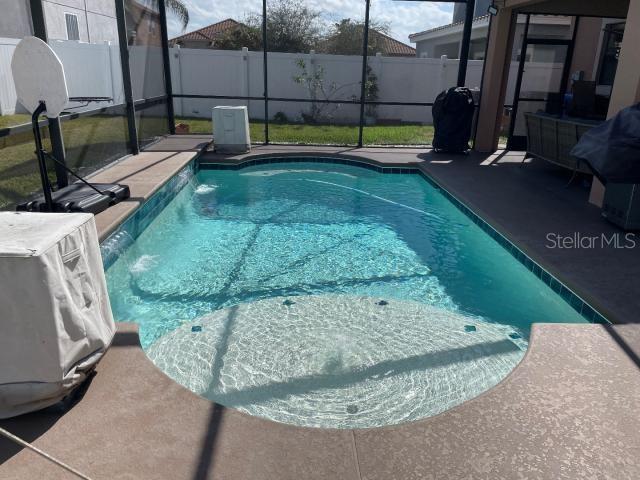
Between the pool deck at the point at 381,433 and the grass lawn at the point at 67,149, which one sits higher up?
the grass lawn at the point at 67,149

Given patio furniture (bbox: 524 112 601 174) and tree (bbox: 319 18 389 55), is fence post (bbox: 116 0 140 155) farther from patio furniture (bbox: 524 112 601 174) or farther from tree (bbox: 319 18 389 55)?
tree (bbox: 319 18 389 55)

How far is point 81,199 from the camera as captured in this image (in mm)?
4344

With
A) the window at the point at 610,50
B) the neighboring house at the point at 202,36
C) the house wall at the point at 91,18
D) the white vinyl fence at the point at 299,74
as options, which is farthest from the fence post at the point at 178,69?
the window at the point at 610,50

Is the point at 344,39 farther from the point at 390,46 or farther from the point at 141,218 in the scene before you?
the point at 141,218

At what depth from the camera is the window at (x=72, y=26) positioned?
6.72 meters

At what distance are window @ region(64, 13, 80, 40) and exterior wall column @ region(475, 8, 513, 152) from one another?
21.0 feet

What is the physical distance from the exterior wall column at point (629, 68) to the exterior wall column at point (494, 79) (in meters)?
3.39

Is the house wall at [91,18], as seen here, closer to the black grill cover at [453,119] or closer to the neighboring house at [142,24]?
the neighboring house at [142,24]

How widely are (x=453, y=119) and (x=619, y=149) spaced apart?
4.03 meters

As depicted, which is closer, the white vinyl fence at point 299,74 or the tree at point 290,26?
the white vinyl fence at point 299,74

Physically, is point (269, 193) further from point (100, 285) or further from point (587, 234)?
point (100, 285)

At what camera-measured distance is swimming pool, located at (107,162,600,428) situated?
2.76 metres

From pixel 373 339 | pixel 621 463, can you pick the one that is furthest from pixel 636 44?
pixel 621 463

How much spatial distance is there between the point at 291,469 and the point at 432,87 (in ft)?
48.8
